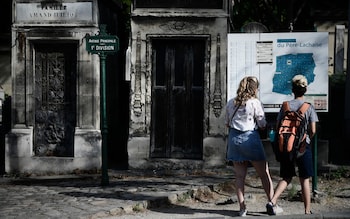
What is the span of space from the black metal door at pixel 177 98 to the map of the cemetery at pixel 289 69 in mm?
2465

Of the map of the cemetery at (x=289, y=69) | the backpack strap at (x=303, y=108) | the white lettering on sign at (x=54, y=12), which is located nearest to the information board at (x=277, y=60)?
the map of the cemetery at (x=289, y=69)

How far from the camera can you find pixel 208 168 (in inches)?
461

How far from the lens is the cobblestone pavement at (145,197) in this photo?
7918mm

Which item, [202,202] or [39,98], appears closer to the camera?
[202,202]

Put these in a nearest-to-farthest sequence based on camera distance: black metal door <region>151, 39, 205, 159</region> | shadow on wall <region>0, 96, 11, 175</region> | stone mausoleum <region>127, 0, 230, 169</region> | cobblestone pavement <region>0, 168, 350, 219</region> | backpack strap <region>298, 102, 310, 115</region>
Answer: backpack strap <region>298, 102, 310, 115</region>, cobblestone pavement <region>0, 168, 350, 219</region>, stone mausoleum <region>127, 0, 230, 169</region>, black metal door <region>151, 39, 205, 159</region>, shadow on wall <region>0, 96, 11, 175</region>

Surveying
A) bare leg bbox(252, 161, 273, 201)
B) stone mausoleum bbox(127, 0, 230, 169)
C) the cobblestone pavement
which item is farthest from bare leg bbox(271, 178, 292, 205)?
stone mausoleum bbox(127, 0, 230, 169)

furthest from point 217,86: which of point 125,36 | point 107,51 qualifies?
point 125,36

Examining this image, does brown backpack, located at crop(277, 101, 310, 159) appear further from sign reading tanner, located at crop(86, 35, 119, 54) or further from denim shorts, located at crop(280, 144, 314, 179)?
sign reading tanner, located at crop(86, 35, 119, 54)

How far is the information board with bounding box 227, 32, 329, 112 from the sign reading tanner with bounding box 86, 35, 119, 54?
6.61ft

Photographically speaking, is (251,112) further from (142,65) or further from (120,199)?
(142,65)

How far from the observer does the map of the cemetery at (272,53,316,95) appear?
31.1 ft

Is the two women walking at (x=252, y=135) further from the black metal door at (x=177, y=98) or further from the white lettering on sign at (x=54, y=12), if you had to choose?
the white lettering on sign at (x=54, y=12)

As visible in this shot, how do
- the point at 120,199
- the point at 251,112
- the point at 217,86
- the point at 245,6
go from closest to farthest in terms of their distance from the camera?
the point at 251,112 < the point at 120,199 < the point at 217,86 < the point at 245,6

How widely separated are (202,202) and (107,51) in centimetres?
302
